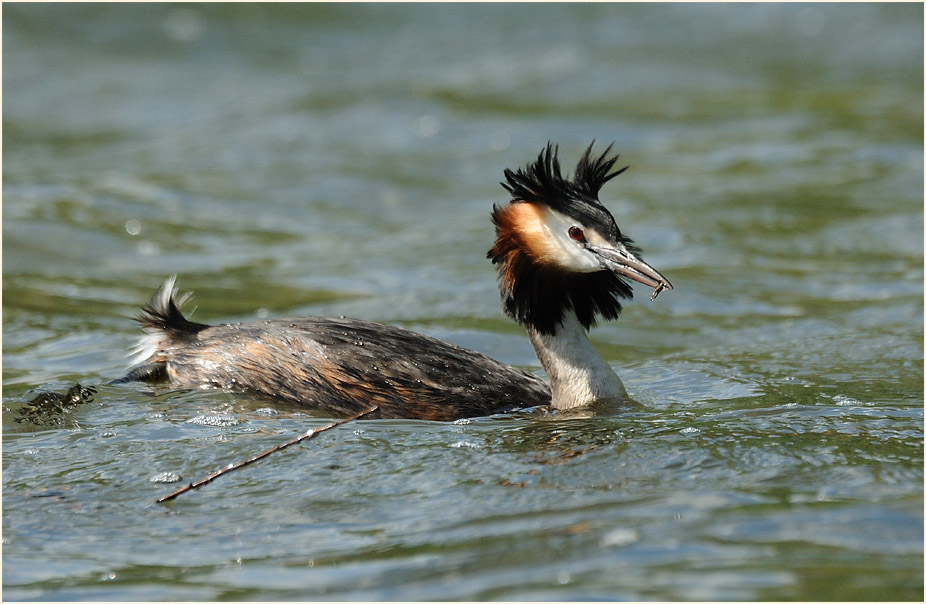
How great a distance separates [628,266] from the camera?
661 centimetres

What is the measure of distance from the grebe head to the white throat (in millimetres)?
64

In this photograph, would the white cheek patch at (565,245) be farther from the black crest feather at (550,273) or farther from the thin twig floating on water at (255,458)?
the thin twig floating on water at (255,458)

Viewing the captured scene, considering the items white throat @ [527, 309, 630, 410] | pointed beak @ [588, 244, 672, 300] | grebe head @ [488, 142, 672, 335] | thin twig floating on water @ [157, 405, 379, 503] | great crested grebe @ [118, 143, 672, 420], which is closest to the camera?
thin twig floating on water @ [157, 405, 379, 503]

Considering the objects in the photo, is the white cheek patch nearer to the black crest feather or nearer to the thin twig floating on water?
the black crest feather

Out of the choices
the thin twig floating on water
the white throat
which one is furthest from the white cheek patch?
the thin twig floating on water

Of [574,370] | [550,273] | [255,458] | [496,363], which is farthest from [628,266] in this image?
[255,458]

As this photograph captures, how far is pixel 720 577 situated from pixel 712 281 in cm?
730

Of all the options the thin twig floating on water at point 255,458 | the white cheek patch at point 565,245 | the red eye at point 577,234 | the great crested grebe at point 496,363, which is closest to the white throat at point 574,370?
the great crested grebe at point 496,363

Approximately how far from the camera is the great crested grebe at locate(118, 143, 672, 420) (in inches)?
269

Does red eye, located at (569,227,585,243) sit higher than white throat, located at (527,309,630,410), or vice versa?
red eye, located at (569,227,585,243)

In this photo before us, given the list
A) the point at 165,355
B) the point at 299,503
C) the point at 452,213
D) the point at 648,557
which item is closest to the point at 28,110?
the point at 452,213

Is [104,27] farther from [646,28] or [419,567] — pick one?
[419,567]

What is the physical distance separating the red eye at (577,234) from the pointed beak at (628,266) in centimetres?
7

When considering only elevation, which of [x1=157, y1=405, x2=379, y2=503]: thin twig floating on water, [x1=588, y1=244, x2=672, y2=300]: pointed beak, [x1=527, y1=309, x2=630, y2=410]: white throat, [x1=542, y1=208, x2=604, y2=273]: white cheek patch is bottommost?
[x1=157, y1=405, x2=379, y2=503]: thin twig floating on water
